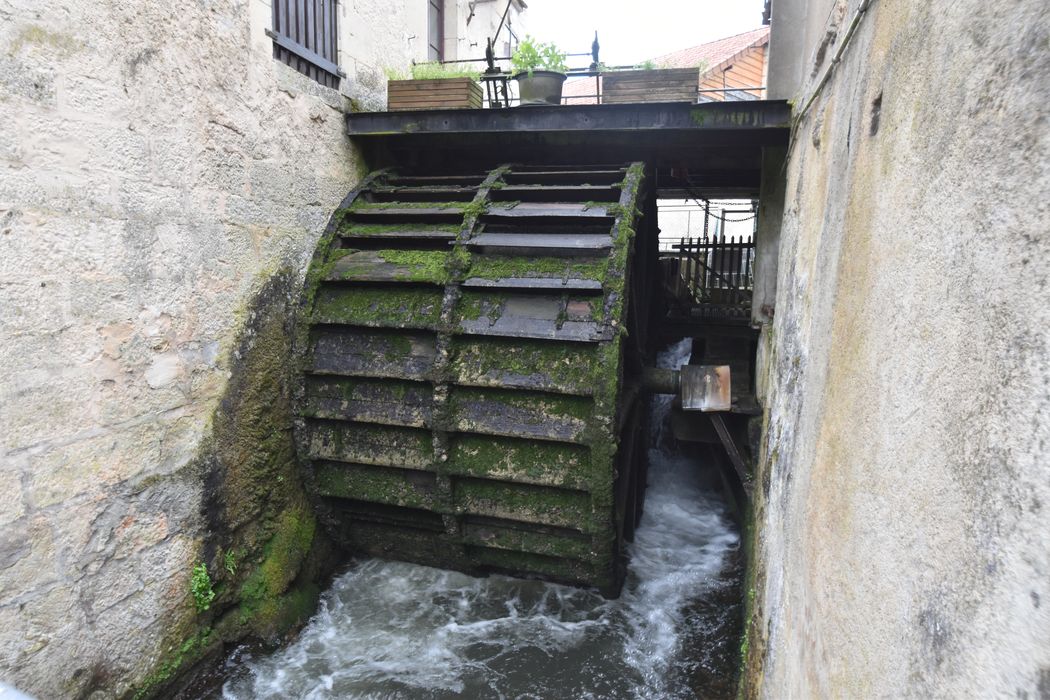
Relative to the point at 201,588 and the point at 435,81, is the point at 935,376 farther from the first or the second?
the point at 435,81

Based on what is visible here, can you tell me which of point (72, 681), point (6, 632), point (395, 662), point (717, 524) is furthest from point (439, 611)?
point (717, 524)

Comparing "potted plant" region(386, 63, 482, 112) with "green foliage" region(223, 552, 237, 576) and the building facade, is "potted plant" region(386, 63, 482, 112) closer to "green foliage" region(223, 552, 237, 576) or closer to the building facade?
the building facade

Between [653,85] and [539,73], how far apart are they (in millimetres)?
878

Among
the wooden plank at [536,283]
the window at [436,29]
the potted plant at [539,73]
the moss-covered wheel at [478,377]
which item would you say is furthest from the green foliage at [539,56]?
the window at [436,29]

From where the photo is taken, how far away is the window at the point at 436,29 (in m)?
7.36

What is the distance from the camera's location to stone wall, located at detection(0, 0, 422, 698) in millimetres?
2543

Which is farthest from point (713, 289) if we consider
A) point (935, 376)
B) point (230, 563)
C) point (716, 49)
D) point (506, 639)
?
point (716, 49)

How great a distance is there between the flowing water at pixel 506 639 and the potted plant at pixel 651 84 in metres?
3.27

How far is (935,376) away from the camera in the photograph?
40.5 inches

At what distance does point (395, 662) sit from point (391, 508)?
0.86 meters

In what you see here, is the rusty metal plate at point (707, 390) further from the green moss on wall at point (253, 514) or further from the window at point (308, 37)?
the window at point (308, 37)

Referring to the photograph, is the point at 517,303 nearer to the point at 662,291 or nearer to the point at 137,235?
the point at 137,235

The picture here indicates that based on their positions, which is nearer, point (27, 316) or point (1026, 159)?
point (1026, 159)

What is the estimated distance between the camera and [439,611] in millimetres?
4152
